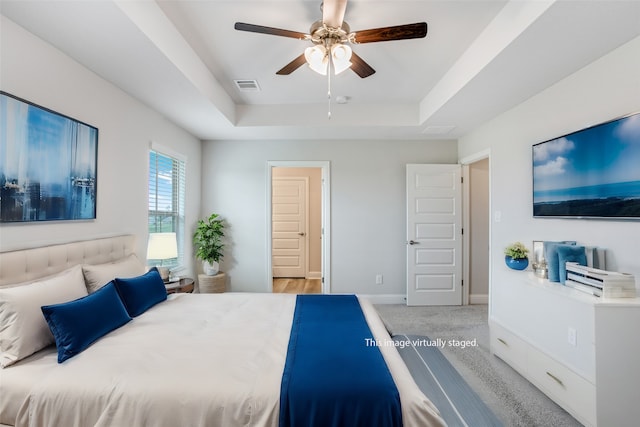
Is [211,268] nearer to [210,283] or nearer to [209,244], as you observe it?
[210,283]

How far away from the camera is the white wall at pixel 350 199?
430 cm

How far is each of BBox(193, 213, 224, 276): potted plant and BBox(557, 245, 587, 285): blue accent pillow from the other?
374cm

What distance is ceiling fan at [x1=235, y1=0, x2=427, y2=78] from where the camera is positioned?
1640 mm

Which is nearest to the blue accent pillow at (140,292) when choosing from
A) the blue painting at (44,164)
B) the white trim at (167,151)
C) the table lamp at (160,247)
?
the table lamp at (160,247)

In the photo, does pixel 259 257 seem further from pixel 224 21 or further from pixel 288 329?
pixel 224 21

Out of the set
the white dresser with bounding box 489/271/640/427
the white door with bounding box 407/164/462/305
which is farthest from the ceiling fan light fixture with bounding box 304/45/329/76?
the white door with bounding box 407/164/462/305

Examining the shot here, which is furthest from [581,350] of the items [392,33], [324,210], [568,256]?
[324,210]

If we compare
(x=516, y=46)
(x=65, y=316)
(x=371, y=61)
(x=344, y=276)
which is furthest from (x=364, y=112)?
(x=65, y=316)

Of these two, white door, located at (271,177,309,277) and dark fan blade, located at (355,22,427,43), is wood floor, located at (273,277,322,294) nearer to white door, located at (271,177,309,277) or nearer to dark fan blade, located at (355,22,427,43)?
white door, located at (271,177,309,277)

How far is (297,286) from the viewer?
5.41 m

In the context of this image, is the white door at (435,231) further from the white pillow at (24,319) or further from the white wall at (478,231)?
the white pillow at (24,319)

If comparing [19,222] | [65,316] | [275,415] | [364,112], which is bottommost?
[275,415]

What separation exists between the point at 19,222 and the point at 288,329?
5.78 ft

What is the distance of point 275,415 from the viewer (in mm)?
1135
